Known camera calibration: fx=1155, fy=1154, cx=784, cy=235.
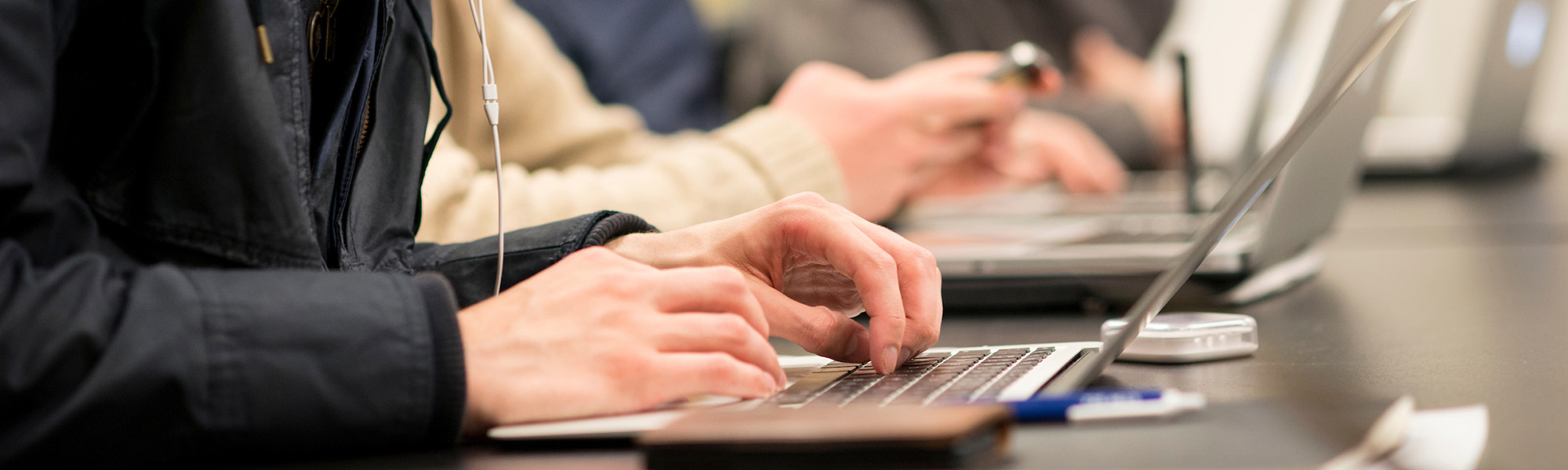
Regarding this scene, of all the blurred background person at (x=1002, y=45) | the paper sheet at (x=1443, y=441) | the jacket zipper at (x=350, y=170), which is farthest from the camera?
the blurred background person at (x=1002, y=45)

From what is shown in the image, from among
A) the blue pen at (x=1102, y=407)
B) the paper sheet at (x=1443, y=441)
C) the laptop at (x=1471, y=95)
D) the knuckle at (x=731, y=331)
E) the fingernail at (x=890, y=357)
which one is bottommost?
the fingernail at (x=890, y=357)

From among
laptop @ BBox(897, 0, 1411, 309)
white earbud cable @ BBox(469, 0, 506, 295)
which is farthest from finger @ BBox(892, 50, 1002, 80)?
white earbud cable @ BBox(469, 0, 506, 295)

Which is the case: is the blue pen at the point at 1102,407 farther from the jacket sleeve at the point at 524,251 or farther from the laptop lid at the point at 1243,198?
the jacket sleeve at the point at 524,251

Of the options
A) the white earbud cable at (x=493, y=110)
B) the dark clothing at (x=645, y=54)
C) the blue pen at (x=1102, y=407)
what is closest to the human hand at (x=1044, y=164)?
the dark clothing at (x=645, y=54)

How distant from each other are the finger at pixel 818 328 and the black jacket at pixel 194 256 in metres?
0.16

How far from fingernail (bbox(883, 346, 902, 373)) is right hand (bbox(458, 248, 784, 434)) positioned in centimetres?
5

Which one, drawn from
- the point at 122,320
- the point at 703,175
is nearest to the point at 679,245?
the point at 122,320

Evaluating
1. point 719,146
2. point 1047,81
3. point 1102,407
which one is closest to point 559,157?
point 719,146

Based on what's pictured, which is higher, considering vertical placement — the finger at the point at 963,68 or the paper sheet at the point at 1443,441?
the finger at the point at 963,68

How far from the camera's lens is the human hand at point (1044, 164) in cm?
139

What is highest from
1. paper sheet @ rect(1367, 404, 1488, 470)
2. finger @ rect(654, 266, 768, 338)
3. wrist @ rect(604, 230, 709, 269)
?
paper sheet @ rect(1367, 404, 1488, 470)

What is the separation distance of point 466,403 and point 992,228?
2.37 feet

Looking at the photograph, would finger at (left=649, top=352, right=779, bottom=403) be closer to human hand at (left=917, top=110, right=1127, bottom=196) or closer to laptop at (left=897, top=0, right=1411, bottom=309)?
laptop at (left=897, top=0, right=1411, bottom=309)

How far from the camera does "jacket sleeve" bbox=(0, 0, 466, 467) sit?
12.4 inches
